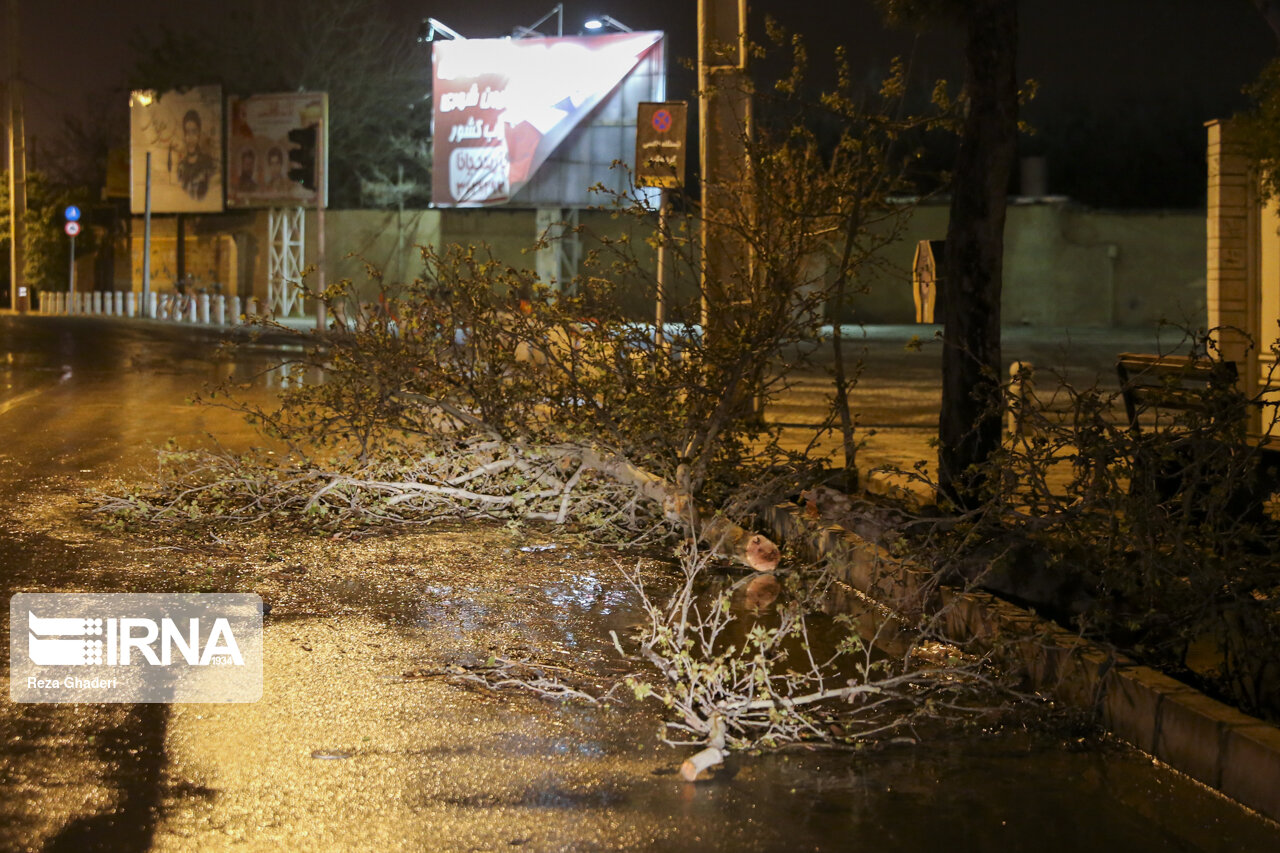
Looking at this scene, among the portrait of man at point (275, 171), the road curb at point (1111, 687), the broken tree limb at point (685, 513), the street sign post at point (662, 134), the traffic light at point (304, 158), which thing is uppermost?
the portrait of man at point (275, 171)

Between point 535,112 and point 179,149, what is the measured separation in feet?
50.0

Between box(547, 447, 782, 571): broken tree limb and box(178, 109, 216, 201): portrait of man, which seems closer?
box(547, 447, 782, 571): broken tree limb

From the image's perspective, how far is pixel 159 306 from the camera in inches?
1614

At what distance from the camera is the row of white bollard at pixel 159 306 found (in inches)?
1460

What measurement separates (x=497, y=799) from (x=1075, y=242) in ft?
126

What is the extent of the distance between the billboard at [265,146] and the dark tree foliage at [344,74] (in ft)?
15.6

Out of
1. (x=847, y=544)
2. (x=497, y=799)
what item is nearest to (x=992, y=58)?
(x=847, y=544)

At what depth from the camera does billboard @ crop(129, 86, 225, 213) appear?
4384cm

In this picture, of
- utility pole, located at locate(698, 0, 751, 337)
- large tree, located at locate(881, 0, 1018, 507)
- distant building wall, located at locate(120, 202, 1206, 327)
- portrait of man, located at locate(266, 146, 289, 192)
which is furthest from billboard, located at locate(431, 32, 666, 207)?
large tree, located at locate(881, 0, 1018, 507)

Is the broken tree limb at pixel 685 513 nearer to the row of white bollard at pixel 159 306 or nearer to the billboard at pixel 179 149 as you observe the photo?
the row of white bollard at pixel 159 306

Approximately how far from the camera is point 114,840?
3695mm

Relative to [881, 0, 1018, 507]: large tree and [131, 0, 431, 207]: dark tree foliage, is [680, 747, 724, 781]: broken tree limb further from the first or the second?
[131, 0, 431, 207]: dark tree foliage

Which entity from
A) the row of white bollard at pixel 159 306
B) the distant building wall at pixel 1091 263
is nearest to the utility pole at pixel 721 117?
the row of white bollard at pixel 159 306

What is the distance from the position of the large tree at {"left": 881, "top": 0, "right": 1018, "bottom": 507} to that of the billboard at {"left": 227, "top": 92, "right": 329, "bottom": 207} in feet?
109
